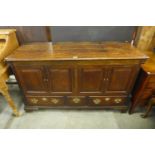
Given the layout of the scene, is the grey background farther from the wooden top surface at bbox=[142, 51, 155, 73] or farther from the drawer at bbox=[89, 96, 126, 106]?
the drawer at bbox=[89, 96, 126, 106]

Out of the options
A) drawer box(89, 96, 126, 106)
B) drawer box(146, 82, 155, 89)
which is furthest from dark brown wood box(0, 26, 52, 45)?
drawer box(146, 82, 155, 89)

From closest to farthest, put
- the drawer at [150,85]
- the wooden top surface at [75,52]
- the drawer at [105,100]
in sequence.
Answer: the wooden top surface at [75,52]
the drawer at [150,85]
the drawer at [105,100]

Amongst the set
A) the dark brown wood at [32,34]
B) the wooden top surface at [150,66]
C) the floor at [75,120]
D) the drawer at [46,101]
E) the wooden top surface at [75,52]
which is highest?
the dark brown wood at [32,34]

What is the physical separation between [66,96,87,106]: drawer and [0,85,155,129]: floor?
0.19 m

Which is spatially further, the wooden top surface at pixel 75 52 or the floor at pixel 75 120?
the floor at pixel 75 120

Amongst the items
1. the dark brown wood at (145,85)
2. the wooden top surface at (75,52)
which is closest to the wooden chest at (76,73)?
the wooden top surface at (75,52)

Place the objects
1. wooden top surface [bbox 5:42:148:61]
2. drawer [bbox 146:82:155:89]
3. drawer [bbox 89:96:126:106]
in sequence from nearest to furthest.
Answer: wooden top surface [bbox 5:42:148:61], drawer [bbox 146:82:155:89], drawer [bbox 89:96:126:106]

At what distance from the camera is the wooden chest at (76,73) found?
4.16 feet

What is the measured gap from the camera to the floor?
1.61 m

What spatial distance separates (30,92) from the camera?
1562 mm

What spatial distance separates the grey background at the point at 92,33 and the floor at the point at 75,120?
112cm

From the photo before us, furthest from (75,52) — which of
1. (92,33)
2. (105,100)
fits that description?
(105,100)

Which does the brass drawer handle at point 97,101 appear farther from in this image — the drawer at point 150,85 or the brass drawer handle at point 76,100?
the drawer at point 150,85
